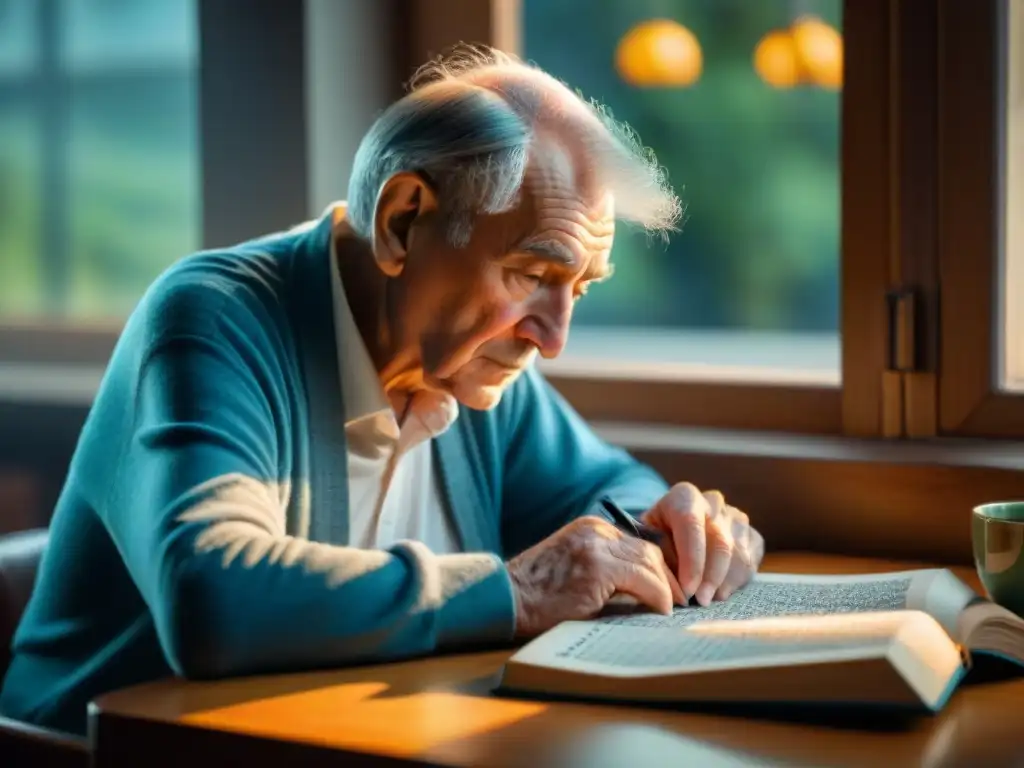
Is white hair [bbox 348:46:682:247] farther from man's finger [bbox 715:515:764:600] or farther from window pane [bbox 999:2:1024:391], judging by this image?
window pane [bbox 999:2:1024:391]

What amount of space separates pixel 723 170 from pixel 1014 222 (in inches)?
17.5

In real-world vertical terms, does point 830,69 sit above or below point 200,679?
above

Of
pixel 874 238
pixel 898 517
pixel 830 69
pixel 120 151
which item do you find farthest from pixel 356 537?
pixel 120 151

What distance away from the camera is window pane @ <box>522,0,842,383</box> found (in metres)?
2.11

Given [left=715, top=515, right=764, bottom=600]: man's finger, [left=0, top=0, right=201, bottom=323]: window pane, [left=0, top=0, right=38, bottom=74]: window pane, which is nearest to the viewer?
[left=715, top=515, right=764, bottom=600]: man's finger

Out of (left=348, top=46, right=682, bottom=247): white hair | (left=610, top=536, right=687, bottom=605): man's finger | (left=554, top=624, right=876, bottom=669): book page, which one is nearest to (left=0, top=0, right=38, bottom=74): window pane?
(left=348, top=46, right=682, bottom=247): white hair

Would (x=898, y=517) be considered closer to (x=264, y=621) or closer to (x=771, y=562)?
(x=771, y=562)

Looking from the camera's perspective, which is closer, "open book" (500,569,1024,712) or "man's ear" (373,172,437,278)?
"open book" (500,569,1024,712)

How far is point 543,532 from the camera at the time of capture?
6.00 ft

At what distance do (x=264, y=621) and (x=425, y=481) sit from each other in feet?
1.68

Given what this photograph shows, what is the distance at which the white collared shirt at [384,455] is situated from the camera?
5.23 ft

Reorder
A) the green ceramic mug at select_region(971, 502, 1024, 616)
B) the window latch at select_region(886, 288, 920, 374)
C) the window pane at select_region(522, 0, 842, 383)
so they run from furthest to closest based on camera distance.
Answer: the window pane at select_region(522, 0, 842, 383) < the window latch at select_region(886, 288, 920, 374) < the green ceramic mug at select_region(971, 502, 1024, 616)

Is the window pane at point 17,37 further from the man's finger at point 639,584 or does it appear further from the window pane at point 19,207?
the man's finger at point 639,584

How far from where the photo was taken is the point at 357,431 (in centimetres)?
163
